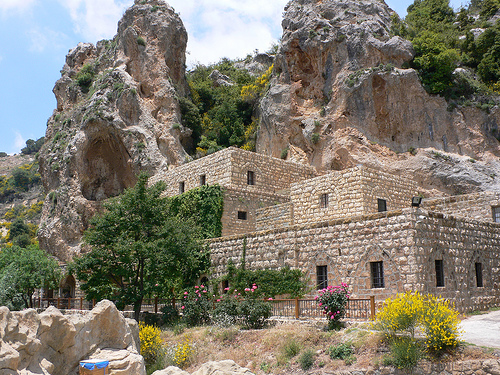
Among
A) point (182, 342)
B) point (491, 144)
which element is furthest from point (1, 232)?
point (491, 144)

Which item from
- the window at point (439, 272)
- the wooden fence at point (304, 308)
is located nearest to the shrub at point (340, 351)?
the wooden fence at point (304, 308)

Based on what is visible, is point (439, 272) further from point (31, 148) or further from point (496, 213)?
point (31, 148)

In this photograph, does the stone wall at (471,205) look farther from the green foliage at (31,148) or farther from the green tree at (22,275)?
the green foliage at (31,148)

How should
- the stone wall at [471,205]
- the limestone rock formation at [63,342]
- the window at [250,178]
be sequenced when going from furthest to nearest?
the window at [250,178] → the stone wall at [471,205] → the limestone rock formation at [63,342]

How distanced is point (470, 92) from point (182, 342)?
2352 cm

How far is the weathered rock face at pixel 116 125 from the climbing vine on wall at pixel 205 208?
8407mm

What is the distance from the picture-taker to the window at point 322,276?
16234 mm

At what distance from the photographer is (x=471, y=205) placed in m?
20.8

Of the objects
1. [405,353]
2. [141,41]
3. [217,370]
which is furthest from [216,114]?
[405,353]

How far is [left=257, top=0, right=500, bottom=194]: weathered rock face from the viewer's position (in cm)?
2670

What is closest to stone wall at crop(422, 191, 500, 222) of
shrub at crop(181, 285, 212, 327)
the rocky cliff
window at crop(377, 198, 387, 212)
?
window at crop(377, 198, 387, 212)

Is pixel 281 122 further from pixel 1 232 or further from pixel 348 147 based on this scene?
pixel 1 232

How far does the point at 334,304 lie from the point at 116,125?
2483cm

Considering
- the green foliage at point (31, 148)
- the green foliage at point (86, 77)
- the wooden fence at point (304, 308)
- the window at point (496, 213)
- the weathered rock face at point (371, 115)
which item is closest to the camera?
the wooden fence at point (304, 308)
